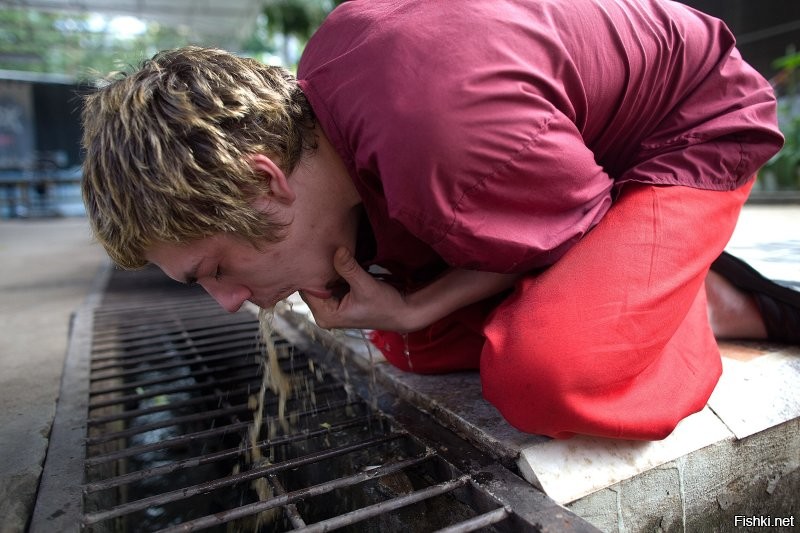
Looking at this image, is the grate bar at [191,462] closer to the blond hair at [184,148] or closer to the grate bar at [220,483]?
the grate bar at [220,483]

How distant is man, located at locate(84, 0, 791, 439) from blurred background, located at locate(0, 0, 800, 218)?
25.0 feet

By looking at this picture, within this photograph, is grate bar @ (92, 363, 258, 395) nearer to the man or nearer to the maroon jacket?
the man

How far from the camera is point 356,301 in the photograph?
1.56m

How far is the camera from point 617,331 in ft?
4.36

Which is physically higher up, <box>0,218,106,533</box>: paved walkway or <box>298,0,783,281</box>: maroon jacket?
<box>298,0,783,281</box>: maroon jacket

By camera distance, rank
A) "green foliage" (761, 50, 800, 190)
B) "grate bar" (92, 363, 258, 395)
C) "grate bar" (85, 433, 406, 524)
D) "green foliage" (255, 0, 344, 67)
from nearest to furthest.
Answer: "grate bar" (85, 433, 406, 524) < "grate bar" (92, 363, 258, 395) < "green foliage" (761, 50, 800, 190) < "green foliage" (255, 0, 344, 67)

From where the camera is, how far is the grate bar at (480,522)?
3.64 feet

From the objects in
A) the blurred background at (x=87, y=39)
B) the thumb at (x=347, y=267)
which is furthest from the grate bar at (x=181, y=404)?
the blurred background at (x=87, y=39)

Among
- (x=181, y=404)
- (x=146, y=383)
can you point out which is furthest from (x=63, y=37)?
(x=181, y=404)

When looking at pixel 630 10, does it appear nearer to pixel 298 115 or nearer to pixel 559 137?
pixel 559 137

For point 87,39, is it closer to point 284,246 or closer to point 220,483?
point 284,246

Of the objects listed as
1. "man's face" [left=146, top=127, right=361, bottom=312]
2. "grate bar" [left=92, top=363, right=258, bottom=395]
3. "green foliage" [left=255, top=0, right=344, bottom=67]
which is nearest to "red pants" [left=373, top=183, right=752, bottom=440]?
"man's face" [left=146, top=127, right=361, bottom=312]

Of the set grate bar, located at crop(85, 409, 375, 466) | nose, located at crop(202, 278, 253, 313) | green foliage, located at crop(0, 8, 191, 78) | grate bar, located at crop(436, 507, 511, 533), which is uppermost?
nose, located at crop(202, 278, 253, 313)

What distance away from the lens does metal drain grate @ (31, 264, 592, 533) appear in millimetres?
1229
